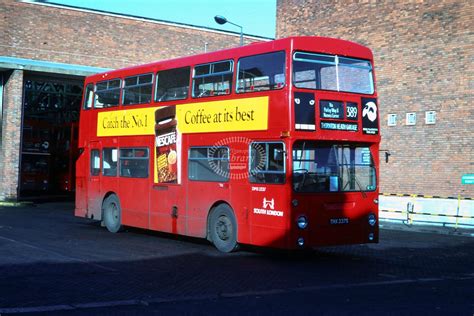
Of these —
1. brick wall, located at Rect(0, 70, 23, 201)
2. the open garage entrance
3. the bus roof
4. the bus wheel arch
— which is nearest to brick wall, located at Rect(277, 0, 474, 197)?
the bus roof

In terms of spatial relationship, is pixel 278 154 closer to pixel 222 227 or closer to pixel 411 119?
pixel 222 227

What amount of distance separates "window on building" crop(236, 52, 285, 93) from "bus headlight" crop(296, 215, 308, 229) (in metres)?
2.54

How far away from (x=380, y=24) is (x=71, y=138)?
63.6 feet

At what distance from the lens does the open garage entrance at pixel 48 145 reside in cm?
3881

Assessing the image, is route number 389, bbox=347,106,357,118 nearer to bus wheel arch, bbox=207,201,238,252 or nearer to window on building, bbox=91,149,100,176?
bus wheel arch, bbox=207,201,238,252

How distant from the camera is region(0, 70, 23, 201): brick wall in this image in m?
29.2

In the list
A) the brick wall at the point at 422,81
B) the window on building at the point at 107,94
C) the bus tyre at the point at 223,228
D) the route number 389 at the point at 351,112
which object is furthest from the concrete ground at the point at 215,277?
the brick wall at the point at 422,81

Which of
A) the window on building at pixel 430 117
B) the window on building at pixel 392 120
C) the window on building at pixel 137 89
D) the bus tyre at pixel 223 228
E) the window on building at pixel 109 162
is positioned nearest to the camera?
the bus tyre at pixel 223 228

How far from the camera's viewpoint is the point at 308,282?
432 inches

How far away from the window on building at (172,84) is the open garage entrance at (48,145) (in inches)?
894

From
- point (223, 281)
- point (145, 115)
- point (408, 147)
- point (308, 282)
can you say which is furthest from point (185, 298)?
point (408, 147)

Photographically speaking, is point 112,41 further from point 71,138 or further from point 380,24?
point 380,24

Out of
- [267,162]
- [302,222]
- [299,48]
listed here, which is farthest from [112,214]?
[299,48]

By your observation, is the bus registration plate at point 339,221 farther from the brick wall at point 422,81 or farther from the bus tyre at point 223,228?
the brick wall at point 422,81
